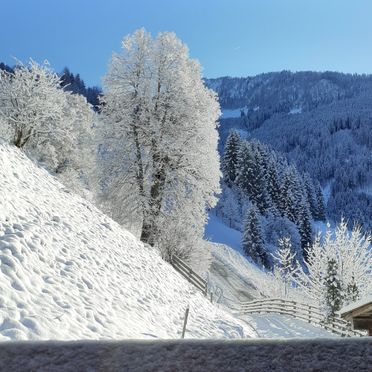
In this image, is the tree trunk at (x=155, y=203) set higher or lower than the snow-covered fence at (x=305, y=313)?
higher

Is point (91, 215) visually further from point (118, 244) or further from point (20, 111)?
point (20, 111)

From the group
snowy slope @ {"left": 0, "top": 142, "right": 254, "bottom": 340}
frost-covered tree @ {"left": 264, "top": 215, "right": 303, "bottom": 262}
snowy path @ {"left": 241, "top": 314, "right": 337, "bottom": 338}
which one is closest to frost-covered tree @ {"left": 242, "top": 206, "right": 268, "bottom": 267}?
frost-covered tree @ {"left": 264, "top": 215, "right": 303, "bottom": 262}

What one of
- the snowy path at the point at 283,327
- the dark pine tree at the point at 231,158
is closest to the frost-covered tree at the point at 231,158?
the dark pine tree at the point at 231,158

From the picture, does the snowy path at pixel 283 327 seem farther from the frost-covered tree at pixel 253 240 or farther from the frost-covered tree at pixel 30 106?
the frost-covered tree at pixel 253 240

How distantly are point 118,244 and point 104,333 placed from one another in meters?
6.72

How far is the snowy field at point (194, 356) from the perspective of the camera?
5.08ft

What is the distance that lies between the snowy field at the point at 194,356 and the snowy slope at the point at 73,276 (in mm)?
5377

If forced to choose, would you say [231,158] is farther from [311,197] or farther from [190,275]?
[190,275]

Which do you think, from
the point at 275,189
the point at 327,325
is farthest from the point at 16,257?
the point at 275,189

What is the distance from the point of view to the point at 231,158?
101375 mm

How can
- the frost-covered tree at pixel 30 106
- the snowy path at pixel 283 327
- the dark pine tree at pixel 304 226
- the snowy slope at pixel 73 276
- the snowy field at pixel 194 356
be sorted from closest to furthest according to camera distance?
the snowy field at pixel 194 356 → the snowy slope at pixel 73 276 → the snowy path at pixel 283 327 → the frost-covered tree at pixel 30 106 → the dark pine tree at pixel 304 226

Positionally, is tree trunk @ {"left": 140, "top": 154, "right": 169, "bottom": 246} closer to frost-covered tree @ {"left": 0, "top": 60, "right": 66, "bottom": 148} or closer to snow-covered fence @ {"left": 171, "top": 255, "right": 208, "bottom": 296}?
snow-covered fence @ {"left": 171, "top": 255, "right": 208, "bottom": 296}

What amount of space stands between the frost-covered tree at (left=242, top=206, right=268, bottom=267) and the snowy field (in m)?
81.0

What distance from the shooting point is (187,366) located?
5.28ft
